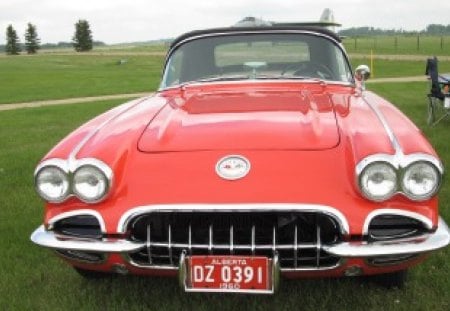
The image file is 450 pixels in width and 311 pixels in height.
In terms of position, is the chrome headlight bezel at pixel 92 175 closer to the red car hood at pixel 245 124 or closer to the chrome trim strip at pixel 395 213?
the red car hood at pixel 245 124

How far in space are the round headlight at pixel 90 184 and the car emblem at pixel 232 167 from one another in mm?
542

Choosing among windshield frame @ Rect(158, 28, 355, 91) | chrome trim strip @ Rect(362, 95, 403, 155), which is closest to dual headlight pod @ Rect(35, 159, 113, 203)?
chrome trim strip @ Rect(362, 95, 403, 155)

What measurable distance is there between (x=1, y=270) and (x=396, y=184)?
254 cm

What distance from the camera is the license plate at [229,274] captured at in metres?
2.58

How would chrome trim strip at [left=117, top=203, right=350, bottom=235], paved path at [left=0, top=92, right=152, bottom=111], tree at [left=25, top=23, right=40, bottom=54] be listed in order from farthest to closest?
tree at [left=25, top=23, right=40, bottom=54] < paved path at [left=0, top=92, right=152, bottom=111] < chrome trim strip at [left=117, top=203, right=350, bottom=235]

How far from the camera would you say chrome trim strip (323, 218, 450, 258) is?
2.55 m

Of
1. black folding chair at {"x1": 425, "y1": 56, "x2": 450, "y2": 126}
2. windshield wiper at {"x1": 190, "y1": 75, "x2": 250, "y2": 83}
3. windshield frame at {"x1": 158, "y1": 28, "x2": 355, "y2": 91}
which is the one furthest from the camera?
black folding chair at {"x1": 425, "y1": 56, "x2": 450, "y2": 126}

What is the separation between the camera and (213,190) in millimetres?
2643

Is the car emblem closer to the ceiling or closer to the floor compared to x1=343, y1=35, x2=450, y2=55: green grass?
closer to the ceiling

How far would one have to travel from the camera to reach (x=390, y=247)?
2596 millimetres

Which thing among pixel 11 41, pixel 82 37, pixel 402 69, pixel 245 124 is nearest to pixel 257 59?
pixel 245 124

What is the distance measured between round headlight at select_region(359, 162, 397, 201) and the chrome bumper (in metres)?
0.21

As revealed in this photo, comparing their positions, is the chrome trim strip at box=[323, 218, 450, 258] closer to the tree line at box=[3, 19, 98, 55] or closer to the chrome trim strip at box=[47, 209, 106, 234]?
the chrome trim strip at box=[47, 209, 106, 234]

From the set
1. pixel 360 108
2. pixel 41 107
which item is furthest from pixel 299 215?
pixel 41 107
